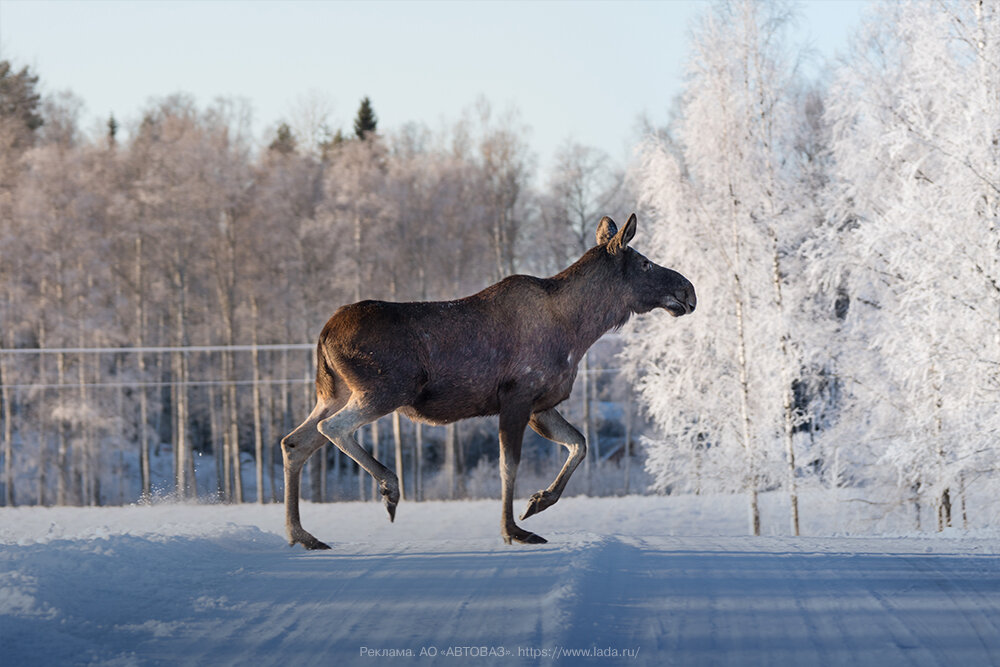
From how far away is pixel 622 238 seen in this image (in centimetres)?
704

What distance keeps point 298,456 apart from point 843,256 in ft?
52.6

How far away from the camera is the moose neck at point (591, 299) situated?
692 cm

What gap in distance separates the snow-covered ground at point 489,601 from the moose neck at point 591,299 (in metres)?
1.50

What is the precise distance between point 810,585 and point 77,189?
39.3 meters

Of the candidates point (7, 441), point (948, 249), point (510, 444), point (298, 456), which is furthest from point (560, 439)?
point (7, 441)

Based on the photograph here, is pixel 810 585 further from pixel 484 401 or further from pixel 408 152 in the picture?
pixel 408 152

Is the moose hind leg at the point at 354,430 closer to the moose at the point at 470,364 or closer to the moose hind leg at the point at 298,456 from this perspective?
the moose at the point at 470,364

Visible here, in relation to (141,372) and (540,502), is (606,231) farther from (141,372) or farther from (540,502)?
(141,372)

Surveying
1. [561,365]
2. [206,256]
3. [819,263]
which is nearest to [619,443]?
[206,256]

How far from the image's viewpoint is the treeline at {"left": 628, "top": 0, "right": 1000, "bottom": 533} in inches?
576

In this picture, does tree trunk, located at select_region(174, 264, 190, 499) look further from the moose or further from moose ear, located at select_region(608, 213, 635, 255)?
moose ear, located at select_region(608, 213, 635, 255)

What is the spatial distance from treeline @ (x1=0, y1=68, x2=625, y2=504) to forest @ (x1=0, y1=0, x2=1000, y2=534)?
0.46 ft

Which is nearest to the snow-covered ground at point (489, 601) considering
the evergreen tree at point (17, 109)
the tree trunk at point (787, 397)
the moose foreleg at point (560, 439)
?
the moose foreleg at point (560, 439)

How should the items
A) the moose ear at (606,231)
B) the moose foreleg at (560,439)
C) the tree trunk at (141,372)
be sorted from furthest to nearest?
the tree trunk at (141,372) < the moose ear at (606,231) < the moose foreleg at (560,439)
